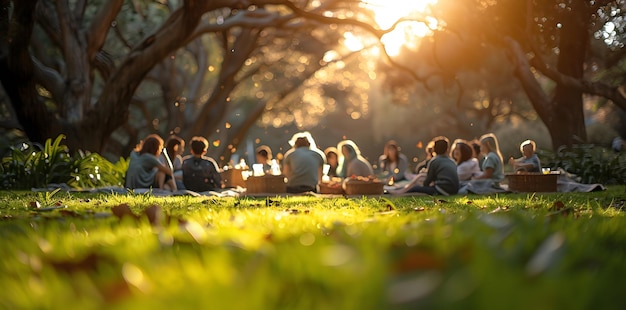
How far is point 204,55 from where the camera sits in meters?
30.2

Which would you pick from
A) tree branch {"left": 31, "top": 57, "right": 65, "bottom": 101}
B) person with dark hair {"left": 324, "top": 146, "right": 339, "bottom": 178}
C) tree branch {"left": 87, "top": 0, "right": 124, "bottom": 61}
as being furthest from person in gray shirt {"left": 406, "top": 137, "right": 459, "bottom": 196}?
tree branch {"left": 31, "top": 57, "right": 65, "bottom": 101}

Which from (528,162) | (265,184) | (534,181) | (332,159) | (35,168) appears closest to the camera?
(534,181)

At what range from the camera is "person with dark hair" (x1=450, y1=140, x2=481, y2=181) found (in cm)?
1546

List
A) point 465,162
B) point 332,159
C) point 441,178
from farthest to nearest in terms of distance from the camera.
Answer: point 332,159, point 465,162, point 441,178

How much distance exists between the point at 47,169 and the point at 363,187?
5.83m

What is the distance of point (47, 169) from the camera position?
1444 cm

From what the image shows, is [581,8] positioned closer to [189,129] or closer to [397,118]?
[189,129]

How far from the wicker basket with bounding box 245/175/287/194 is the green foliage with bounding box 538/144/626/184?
7.18m

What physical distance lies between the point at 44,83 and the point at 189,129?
9071 mm

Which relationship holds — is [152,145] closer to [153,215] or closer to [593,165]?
[593,165]

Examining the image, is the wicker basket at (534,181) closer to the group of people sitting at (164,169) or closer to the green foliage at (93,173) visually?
the group of people sitting at (164,169)

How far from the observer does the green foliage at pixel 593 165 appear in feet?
57.3

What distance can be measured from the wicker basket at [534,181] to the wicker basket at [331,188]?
121 inches

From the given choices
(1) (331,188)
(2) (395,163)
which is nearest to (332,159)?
(2) (395,163)
